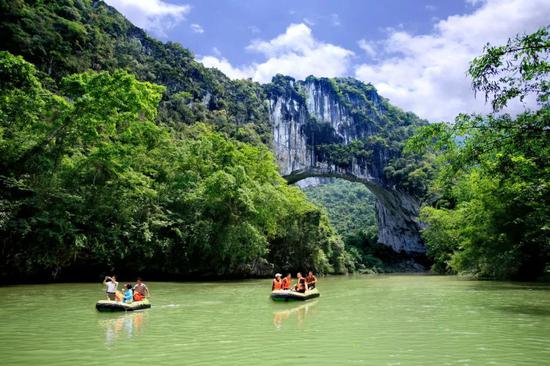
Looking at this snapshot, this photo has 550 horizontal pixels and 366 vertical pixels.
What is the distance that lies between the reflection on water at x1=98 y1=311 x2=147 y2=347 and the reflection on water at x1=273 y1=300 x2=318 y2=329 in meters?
2.94

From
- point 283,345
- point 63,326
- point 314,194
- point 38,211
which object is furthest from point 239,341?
point 314,194

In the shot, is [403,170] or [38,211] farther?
[403,170]

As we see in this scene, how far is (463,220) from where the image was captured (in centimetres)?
2992

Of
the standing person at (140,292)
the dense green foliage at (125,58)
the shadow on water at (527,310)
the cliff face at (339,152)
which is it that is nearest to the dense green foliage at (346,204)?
the cliff face at (339,152)

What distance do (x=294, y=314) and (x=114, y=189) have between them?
50.7 ft

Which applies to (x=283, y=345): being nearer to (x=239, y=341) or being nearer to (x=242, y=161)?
(x=239, y=341)

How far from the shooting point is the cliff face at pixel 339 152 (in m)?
72.8

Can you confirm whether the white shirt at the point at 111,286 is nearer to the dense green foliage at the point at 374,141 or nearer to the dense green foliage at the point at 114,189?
the dense green foliage at the point at 114,189

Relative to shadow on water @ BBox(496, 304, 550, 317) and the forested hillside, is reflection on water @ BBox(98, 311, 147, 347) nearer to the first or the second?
shadow on water @ BBox(496, 304, 550, 317)

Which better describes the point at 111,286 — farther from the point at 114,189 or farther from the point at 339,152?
the point at 339,152

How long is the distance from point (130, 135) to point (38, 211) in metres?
5.79

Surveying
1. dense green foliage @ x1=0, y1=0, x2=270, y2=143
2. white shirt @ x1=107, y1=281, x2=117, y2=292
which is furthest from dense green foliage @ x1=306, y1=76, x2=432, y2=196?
white shirt @ x1=107, y1=281, x2=117, y2=292

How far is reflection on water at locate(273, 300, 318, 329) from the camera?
1046 cm

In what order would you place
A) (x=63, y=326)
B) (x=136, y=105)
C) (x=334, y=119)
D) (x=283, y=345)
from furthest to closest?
(x=334, y=119) < (x=136, y=105) < (x=63, y=326) < (x=283, y=345)
